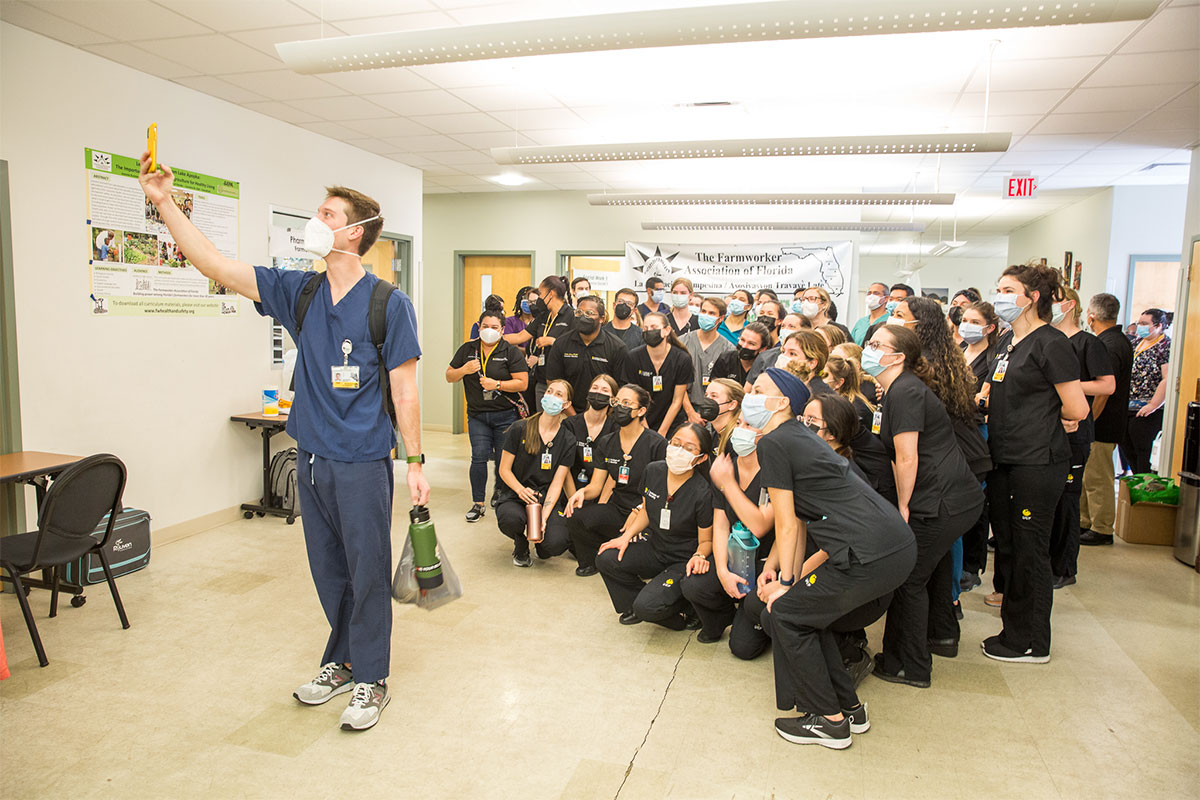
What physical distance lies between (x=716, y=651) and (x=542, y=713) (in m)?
0.91

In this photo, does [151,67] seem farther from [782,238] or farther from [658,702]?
[782,238]

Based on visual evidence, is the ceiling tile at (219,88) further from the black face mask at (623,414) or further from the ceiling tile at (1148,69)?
the ceiling tile at (1148,69)

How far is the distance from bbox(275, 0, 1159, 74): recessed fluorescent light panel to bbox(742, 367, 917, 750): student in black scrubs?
1266 mm

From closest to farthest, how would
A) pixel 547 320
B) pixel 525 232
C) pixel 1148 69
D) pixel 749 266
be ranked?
pixel 1148 69 < pixel 547 320 < pixel 749 266 < pixel 525 232

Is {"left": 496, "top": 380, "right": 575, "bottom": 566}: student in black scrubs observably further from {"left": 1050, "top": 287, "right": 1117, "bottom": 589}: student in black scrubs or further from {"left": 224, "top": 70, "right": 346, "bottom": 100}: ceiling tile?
{"left": 1050, "top": 287, "right": 1117, "bottom": 589}: student in black scrubs

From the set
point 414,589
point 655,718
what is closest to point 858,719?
point 655,718

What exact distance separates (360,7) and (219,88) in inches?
69.2

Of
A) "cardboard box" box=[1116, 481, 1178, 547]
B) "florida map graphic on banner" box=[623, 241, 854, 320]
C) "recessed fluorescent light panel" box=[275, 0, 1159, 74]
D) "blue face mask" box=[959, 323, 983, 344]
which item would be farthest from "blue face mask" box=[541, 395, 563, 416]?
"florida map graphic on banner" box=[623, 241, 854, 320]

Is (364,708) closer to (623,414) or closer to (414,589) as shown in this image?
(414,589)

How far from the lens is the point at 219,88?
15.5ft

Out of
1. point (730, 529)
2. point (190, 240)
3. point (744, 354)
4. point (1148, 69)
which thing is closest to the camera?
point (190, 240)

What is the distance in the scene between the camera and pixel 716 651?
329 cm

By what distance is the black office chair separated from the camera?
2.97 meters

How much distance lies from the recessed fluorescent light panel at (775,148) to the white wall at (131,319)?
5.98 ft
